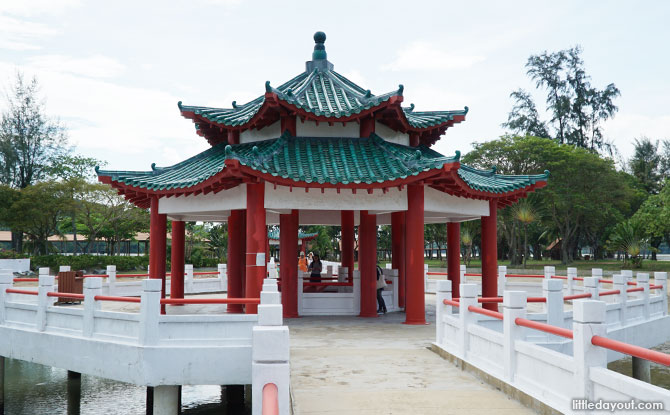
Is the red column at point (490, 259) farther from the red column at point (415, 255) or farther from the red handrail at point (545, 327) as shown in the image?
the red handrail at point (545, 327)

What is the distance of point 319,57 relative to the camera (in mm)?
19641

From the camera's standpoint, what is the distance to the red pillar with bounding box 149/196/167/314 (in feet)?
55.7

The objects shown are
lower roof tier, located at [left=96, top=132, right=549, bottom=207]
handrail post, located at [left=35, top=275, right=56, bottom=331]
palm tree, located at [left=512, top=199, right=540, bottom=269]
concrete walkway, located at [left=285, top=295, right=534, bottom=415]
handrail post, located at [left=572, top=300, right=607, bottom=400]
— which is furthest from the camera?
palm tree, located at [left=512, top=199, right=540, bottom=269]

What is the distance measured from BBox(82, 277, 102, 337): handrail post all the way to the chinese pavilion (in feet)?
12.1

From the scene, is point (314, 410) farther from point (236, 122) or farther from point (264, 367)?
point (236, 122)

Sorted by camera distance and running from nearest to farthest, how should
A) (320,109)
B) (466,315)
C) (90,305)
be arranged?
(466,315) < (90,305) < (320,109)

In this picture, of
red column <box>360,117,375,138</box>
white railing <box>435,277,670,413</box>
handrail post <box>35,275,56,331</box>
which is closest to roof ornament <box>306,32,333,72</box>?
red column <box>360,117,375,138</box>

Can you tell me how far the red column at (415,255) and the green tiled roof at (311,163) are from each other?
109 centimetres

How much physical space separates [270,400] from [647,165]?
2899 inches

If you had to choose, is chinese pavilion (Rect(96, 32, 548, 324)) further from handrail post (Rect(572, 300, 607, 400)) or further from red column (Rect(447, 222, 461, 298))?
handrail post (Rect(572, 300, 607, 400))

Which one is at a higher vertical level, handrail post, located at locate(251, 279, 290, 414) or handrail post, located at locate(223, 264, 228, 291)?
handrail post, located at locate(251, 279, 290, 414)

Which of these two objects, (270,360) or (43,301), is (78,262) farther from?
(270,360)

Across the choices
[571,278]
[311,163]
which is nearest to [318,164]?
[311,163]

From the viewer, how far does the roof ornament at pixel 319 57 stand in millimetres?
19614
